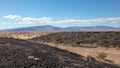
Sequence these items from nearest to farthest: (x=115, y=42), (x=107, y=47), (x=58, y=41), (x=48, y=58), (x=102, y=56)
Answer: (x=48, y=58) → (x=102, y=56) → (x=107, y=47) → (x=115, y=42) → (x=58, y=41)

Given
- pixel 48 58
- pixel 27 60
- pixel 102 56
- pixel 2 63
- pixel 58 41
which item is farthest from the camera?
pixel 58 41

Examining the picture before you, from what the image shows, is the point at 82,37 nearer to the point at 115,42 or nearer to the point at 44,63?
the point at 115,42

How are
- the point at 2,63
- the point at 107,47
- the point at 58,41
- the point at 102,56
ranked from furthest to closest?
the point at 58,41 → the point at 107,47 → the point at 102,56 → the point at 2,63

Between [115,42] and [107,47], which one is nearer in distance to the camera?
[107,47]

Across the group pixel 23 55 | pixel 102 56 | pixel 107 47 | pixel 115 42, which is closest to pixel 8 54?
pixel 23 55

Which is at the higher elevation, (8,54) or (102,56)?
(8,54)

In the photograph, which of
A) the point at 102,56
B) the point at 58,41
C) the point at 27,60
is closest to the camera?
the point at 27,60

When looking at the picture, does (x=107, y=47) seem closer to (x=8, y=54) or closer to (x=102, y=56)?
(x=102, y=56)

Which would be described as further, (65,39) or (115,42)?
(65,39)

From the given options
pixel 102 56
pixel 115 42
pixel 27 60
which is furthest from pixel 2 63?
pixel 115 42
